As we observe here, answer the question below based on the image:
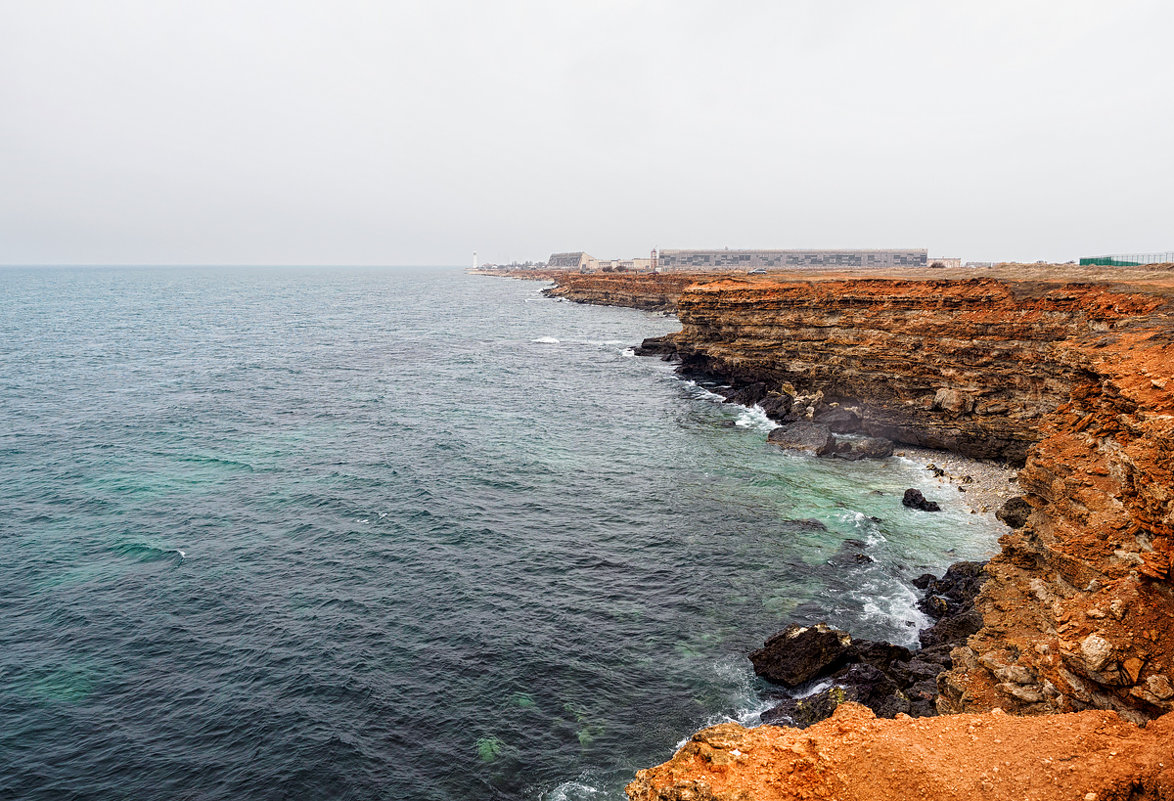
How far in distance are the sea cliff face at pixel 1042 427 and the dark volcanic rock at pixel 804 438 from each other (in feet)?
14.5

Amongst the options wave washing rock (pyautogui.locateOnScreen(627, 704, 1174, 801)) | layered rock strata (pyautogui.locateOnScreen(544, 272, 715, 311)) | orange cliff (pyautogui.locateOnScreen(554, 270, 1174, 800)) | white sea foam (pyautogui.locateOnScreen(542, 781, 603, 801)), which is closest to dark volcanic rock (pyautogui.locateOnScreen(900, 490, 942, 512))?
orange cliff (pyautogui.locateOnScreen(554, 270, 1174, 800))

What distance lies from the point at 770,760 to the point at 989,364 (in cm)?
4013

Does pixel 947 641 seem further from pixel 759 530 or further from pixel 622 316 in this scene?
pixel 622 316

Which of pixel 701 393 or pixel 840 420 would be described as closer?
pixel 840 420

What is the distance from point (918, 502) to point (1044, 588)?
735 inches

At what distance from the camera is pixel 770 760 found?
34.4 feet

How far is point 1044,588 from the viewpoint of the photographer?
17.3 m

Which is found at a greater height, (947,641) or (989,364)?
(989,364)

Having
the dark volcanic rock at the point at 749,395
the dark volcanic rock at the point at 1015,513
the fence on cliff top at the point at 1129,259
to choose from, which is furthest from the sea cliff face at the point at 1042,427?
the fence on cliff top at the point at 1129,259

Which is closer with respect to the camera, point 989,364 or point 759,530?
point 759,530

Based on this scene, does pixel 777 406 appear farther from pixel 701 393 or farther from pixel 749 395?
pixel 701 393

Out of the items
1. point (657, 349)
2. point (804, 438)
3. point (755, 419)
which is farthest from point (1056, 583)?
point (657, 349)

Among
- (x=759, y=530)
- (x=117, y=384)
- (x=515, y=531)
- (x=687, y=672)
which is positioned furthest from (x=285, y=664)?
(x=117, y=384)

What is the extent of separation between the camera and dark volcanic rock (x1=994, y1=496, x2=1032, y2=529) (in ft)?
94.7
